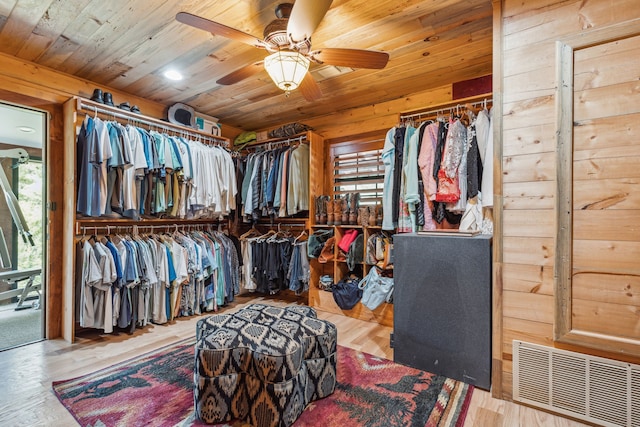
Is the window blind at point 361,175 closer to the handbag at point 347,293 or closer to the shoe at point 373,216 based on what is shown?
the shoe at point 373,216

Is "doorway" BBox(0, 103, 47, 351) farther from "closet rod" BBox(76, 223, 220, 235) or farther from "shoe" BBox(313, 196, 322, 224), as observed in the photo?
"shoe" BBox(313, 196, 322, 224)

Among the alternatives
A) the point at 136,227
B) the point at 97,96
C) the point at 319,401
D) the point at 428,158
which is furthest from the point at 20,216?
the point at 428,158

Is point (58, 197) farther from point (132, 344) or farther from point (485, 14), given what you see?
point (485, 14)

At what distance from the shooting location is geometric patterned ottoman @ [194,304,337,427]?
56.2 inches

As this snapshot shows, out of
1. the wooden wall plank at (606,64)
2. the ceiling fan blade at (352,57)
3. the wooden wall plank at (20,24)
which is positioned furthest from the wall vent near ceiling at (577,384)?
the wooden wall plank at (20,24)

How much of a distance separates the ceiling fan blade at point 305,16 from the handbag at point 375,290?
7.19 ft

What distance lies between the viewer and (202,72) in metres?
2.59

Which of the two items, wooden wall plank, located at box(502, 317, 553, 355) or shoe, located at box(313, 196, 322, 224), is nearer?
wooden wall plank, located at box(502, 317, 553, 355)

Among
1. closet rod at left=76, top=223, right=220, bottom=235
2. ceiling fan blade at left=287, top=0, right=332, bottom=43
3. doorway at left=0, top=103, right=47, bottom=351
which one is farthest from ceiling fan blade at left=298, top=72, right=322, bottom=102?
doorway at left=0, top=103, right=47, bottom=351

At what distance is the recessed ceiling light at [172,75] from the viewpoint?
2.58 meters

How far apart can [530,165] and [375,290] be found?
174 centimetres

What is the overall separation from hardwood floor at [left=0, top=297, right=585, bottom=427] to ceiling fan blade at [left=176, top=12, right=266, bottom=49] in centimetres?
210

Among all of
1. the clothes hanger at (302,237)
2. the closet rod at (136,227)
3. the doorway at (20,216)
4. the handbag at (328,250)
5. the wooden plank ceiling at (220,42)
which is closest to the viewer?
the wooden plank ceiling at (220,42)

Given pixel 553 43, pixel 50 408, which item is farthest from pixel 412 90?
pixel 50 408
